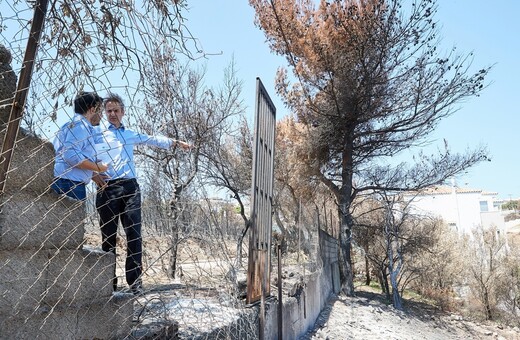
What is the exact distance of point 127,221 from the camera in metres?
2.83

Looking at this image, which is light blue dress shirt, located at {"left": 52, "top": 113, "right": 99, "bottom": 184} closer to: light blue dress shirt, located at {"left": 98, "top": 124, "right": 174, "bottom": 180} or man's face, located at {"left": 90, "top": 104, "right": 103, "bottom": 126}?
man's face, located at {"left": 90, "top": 104, "right": 103, "bottom": 126}

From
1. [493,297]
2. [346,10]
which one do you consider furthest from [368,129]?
[493,297]

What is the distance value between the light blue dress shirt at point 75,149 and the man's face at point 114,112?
64cm

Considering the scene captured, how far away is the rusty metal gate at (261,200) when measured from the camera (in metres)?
3.79

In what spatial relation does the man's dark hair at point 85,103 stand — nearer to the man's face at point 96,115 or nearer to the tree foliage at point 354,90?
the man's face at point 96,115

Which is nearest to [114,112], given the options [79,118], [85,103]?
[85,103]

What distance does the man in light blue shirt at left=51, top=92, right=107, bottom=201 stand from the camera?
2135 millimetres

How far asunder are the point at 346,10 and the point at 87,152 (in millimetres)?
11161

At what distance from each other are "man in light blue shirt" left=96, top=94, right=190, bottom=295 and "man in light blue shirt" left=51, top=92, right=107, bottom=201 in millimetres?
145

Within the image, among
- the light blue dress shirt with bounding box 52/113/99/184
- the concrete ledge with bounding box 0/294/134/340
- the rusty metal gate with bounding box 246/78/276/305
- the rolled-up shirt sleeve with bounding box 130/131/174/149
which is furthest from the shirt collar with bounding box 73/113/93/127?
the rusty metal gate with bounding box 246/78/276/305

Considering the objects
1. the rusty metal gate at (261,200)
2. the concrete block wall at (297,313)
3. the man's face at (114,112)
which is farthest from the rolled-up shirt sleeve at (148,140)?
the concrete block wall at (297,313)

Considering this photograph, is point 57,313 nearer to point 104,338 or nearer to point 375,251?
point 104,338

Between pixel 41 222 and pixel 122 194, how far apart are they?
3.53 ft

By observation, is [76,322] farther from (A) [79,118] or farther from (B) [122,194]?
(B) [122,194]
